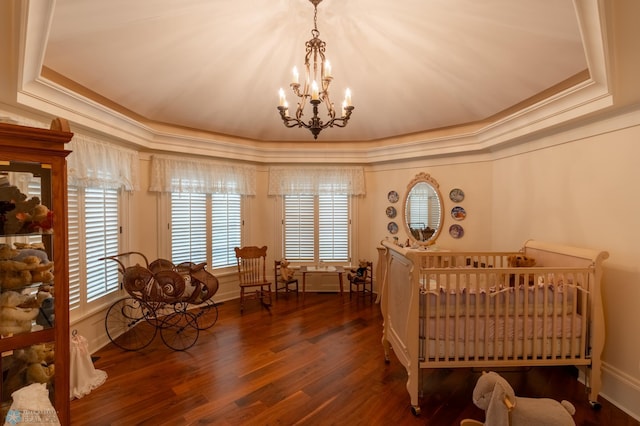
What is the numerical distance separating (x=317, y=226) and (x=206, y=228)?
73.2 inches

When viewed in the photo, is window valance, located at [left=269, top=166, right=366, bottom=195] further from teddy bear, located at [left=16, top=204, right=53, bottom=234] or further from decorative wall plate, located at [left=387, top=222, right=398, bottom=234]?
teddy bear, located at [left=16, top=204, right=53, bottom=234]

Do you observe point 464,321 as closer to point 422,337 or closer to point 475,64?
point 422,337

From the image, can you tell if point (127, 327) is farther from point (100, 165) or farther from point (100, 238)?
point (100, 165)

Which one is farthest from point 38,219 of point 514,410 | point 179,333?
point 514,410

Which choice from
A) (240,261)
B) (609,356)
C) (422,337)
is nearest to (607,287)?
(609,356)

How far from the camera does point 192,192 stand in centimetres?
431

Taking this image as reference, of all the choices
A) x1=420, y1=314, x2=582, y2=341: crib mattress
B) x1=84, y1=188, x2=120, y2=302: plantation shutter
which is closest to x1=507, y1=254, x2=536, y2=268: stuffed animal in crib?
x1=420, y1=314, x2=582, y2=341: crib mattress

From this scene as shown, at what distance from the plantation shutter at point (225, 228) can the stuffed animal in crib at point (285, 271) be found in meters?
0.82

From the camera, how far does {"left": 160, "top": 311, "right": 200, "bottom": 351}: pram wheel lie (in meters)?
3.29

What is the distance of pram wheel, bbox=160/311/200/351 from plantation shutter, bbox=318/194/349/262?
240 cm

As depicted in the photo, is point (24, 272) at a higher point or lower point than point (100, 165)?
lower

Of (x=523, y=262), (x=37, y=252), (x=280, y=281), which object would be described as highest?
(x=37, y=252)

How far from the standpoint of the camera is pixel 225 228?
4.80 m

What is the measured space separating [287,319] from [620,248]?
11.4ft
